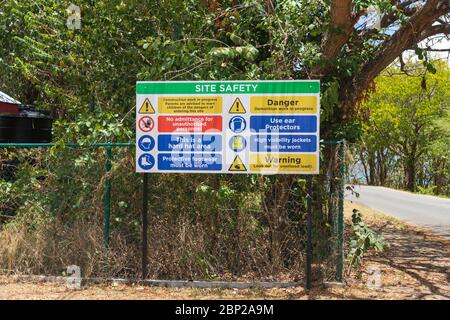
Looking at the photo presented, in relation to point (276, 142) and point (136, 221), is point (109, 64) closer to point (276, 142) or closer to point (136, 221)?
point (136, 221)

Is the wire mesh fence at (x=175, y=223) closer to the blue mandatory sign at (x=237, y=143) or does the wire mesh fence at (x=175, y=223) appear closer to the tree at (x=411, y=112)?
the blue mandatory sign at (x=237, y=143)

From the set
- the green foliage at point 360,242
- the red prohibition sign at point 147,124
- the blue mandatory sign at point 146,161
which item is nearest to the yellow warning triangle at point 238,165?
the blue mandatory sign at point 146,161

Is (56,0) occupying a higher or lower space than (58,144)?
higher

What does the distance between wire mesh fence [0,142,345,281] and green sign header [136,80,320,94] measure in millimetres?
909

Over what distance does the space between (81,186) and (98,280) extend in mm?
1421

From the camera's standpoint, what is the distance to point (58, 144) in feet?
23.1

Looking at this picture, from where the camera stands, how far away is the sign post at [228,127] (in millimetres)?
6582

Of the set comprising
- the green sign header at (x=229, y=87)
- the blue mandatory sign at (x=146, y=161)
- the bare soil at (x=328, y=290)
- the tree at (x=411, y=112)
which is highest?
the tree at (x=411, y=112)

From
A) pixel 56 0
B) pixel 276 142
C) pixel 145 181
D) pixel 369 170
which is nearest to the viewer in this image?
pixel 276 142

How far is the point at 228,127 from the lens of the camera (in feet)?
22.1

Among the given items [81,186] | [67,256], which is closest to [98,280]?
[67,256]

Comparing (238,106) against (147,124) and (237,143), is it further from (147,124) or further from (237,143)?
(147,124)

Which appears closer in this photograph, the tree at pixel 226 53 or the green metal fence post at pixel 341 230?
the green metal fence post at pixel 341 230

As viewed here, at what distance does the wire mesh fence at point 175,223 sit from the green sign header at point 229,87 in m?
0.91
